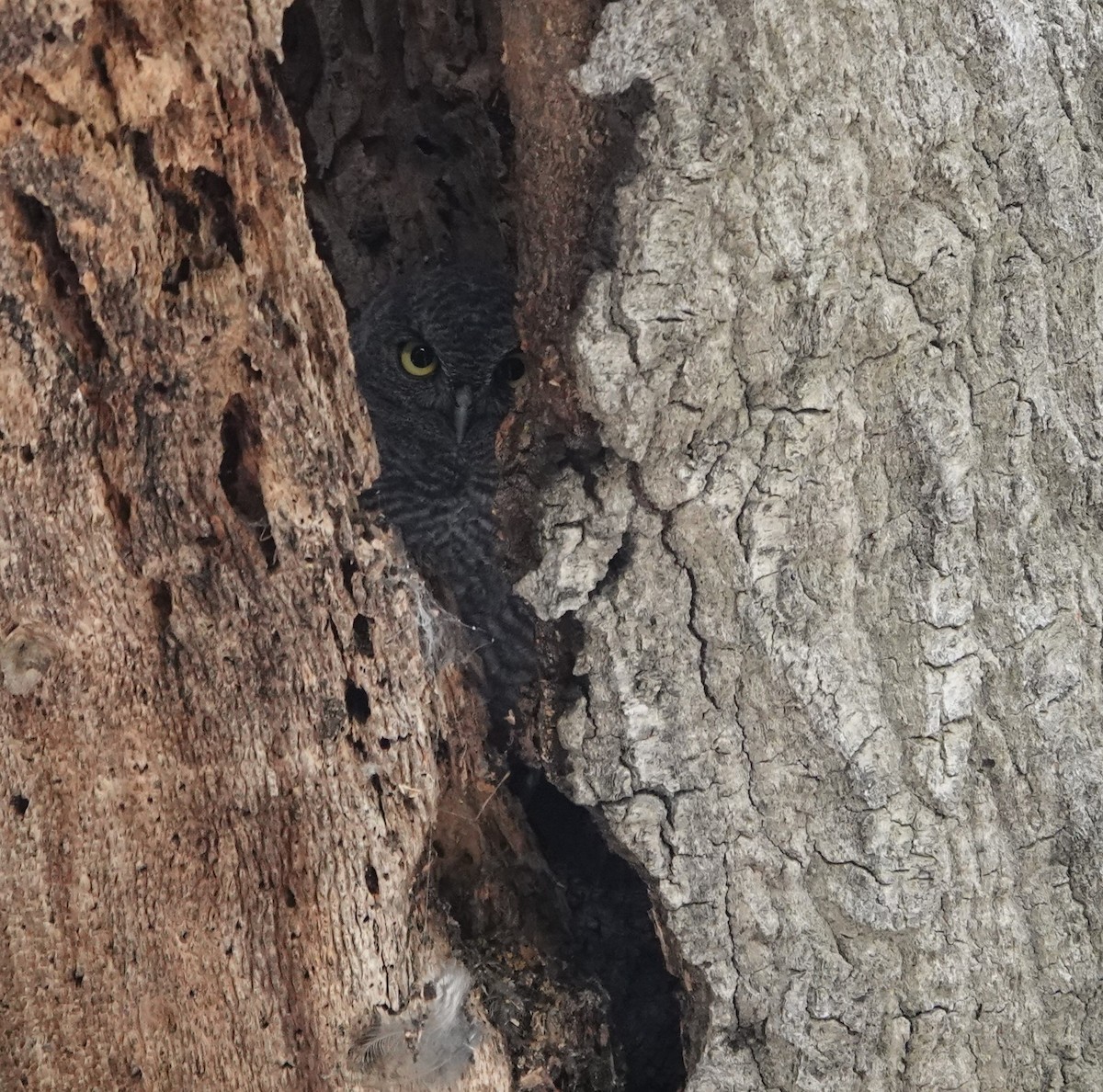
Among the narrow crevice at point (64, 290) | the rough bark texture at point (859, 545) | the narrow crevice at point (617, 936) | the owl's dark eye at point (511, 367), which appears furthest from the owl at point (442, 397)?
the narrow crevice at point (64, 290)

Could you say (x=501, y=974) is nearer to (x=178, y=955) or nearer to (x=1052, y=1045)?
(x=178, y=955)

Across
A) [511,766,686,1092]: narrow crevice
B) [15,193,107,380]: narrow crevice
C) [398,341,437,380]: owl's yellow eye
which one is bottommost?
[511,766,686,1092]: narrow crevice

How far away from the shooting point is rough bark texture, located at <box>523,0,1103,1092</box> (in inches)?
55.7

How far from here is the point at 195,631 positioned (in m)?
1.50

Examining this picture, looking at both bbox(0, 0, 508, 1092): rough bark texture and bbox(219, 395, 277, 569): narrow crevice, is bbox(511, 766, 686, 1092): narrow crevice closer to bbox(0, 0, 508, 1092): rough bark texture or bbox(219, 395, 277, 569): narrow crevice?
bbox(0, 0, 508, 1092): rough bark texture

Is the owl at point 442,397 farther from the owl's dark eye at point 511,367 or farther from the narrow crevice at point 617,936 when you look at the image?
the narrow crevice at point 617,936

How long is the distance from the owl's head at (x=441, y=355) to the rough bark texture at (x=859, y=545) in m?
0.97

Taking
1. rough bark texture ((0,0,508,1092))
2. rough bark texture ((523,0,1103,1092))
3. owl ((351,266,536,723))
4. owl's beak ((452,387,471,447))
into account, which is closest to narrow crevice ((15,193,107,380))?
rough bark texture ((0,0,508,1092))

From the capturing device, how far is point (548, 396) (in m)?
1.50

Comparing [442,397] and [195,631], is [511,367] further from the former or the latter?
[195,631]

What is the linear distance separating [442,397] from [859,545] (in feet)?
4.29

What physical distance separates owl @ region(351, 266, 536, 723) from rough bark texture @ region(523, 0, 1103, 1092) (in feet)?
2.05

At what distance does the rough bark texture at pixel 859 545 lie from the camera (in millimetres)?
1414

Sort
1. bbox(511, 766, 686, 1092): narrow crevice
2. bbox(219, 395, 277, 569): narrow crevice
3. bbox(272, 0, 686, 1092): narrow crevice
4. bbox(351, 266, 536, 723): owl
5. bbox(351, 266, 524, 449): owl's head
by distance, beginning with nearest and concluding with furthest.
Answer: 1. bbox(219, 395, 277, 569): narrow crevice
2. bbox(272, 0, 686, 1092): narrow crevice
3. bbox(511, 766, 686, 1092): narrow crevice
4. bbox(351, 266, 536, 723): owl
5. bbox(351, 266, 524, 449): owl's head
